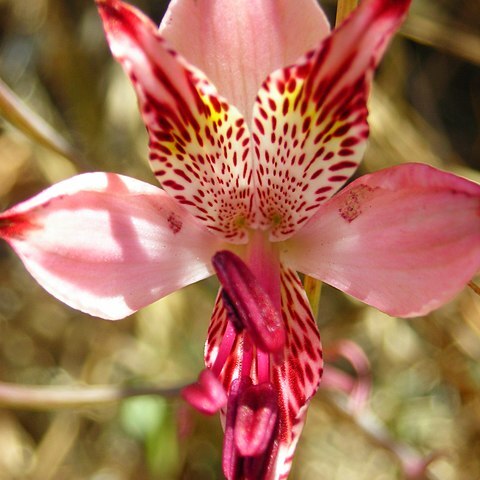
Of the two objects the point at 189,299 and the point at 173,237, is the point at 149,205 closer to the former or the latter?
the point at 173,237

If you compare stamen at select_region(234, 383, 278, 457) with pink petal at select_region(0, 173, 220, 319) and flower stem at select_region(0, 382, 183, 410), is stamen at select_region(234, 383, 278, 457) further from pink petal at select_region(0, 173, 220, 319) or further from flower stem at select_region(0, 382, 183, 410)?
flower stem at select_region(0, 382, 183, 410)

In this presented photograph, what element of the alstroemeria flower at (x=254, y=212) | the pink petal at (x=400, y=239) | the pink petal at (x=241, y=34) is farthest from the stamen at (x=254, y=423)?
the pink petal at (x=241, y=34)

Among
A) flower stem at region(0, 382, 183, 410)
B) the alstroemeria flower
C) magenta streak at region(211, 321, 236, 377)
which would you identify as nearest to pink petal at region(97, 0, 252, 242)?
the alstroemeria flower

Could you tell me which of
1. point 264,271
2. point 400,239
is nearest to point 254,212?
point 264,271

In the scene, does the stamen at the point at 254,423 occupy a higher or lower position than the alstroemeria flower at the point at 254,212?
lower

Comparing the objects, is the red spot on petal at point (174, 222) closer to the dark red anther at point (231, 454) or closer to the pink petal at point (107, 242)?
the pink petal at point (107, 242)

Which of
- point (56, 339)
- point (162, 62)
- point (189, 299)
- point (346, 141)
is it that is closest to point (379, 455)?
point (189, 299)

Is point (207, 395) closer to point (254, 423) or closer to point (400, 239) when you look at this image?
point (254, 423)
